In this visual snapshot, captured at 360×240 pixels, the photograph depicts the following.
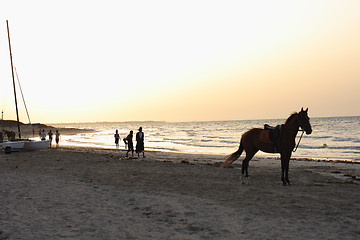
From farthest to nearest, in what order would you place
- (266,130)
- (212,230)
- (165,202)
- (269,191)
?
(266,130)
(269,191)
(165,202)
(212,230)

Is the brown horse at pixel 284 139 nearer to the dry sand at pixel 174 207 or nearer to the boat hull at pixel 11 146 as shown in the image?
the dry sand at pixel 174 207

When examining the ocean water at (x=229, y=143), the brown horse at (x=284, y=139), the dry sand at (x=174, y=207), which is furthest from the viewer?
the ocean water at (x=229, y=143)

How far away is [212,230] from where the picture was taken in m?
6.09

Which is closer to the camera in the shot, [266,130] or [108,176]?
[266,130]

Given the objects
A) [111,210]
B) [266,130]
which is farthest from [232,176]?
[111,210]

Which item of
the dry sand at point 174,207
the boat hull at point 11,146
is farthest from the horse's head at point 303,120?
the boat hull at point 11,146

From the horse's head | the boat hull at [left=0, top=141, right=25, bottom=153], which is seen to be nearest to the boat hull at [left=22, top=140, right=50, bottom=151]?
the boat hull at [left=0, top=141, right=25, bottom=153]

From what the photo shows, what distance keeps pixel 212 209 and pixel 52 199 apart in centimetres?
450

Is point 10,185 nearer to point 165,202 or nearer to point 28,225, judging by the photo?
point 28,225

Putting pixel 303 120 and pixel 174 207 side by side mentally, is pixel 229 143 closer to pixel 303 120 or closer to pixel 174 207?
pixel 303 120

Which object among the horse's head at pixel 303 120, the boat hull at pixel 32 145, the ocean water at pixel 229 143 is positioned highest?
the horse's head at pixel 303 120

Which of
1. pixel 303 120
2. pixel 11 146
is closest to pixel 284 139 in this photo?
pixel 303 120

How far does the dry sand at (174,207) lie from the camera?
5.96 m

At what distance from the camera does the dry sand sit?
5957 millimetres
